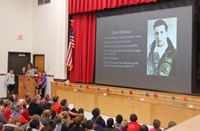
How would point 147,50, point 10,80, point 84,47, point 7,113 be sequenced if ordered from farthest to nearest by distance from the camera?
point 10,80 → point 84,47 → point 147,50 → point 7,113

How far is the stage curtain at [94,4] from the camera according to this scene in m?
7.18

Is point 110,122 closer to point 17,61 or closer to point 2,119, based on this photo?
point 2,119

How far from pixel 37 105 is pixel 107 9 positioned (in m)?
4.04

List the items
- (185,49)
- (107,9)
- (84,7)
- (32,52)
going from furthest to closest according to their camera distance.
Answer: (32,52) → (84,7) → (107,9) → (185,49)

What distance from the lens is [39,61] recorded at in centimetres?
1037

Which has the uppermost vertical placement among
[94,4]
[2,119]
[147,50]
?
[94,4]

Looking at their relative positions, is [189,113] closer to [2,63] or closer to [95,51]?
[95,51]

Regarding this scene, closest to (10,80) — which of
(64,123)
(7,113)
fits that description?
(7,113)

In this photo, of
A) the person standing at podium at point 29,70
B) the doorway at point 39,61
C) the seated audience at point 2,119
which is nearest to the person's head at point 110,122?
the seated audience at point 2,119

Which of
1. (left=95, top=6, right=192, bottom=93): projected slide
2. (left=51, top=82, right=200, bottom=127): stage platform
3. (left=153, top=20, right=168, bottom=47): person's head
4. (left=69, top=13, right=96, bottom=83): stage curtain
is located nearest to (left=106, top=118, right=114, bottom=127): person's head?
(left=51, top=82, right=200, bottom=127): stage platform

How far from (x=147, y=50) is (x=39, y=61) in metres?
5.19

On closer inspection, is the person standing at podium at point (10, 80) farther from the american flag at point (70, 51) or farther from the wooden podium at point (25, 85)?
the american flag at point (70, 51)

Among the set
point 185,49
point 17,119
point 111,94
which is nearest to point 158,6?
point 185,49

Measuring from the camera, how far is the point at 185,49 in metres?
6.07
